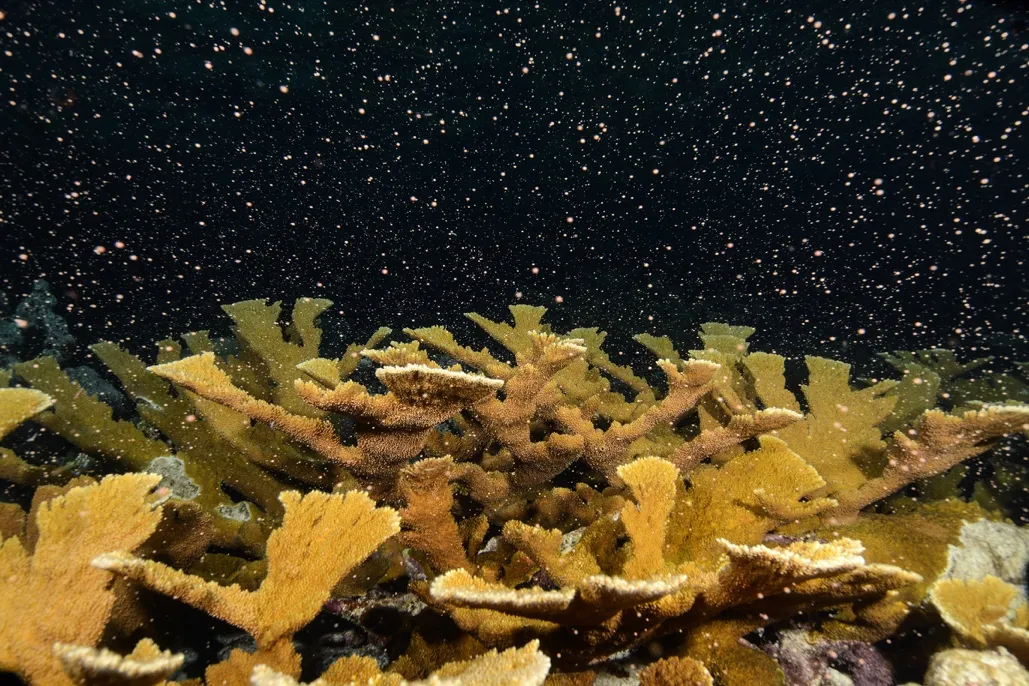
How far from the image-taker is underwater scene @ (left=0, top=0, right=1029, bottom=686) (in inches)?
59.2

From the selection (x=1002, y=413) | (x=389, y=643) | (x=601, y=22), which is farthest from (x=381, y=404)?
(x=601, y=22)

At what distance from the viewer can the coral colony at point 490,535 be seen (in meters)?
1.37

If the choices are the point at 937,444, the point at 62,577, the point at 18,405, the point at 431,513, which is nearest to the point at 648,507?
the point at 431,513

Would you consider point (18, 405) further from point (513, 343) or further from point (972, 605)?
point (972, 605)

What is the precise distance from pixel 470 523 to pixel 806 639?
166 centimetres

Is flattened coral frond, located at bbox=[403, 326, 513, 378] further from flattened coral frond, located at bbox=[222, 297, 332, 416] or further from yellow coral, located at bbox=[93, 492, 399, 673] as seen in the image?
yellow coral, located at bbox=[93, 492, 399, 673]

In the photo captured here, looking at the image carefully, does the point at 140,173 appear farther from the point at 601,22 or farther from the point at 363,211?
the point at 601,22

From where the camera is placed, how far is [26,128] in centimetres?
1498

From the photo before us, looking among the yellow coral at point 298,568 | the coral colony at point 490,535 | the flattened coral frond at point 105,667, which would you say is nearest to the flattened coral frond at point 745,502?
the coral colony at point 490,535

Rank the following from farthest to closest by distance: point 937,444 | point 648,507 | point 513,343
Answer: point 513,343 → point 937,444 → point 648,507

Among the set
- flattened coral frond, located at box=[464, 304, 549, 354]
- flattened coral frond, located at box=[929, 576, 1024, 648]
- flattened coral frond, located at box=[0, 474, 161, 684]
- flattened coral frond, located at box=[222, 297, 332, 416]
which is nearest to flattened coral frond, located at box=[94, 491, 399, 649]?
flattened coral frond, located at box=[0, 474, 161, 684]

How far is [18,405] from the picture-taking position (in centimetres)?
176

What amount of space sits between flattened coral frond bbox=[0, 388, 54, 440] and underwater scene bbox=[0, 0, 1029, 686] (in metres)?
0.01

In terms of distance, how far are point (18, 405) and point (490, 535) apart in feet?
7.54
